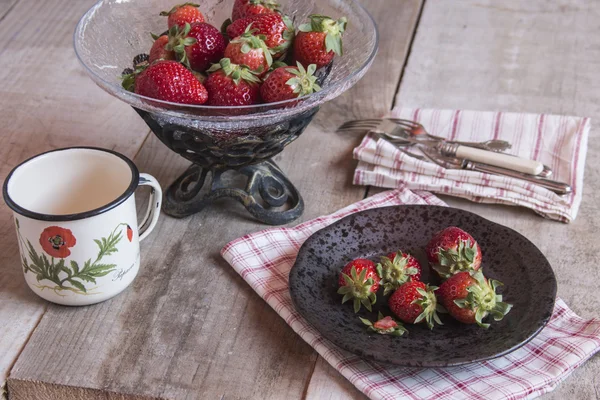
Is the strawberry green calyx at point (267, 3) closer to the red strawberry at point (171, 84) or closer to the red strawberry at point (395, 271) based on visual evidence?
the red strawberry at point (171, 84)

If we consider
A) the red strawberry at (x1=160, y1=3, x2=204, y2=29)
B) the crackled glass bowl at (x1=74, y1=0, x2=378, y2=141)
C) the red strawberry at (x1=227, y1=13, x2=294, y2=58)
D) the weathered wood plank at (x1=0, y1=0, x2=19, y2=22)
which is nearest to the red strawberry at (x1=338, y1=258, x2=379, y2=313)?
the crackled glass bowl at (x1=74, y1=0, x2=378, y2=141)

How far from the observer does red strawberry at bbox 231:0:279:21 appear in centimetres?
109

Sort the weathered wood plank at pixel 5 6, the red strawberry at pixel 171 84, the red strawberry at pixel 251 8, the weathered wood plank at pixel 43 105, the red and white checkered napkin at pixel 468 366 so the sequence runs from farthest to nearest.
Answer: the weathered wood plank at pixel 5 6, the weathered wood plank at pixel 43 105, the red strawberry at pixel 251 8, the red strawberry at pixel 171 84, the red and white checkered napkin at pixel 468 366

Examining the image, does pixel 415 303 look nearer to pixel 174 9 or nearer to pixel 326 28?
pixel 326 28

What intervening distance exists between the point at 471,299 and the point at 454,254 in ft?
0.23

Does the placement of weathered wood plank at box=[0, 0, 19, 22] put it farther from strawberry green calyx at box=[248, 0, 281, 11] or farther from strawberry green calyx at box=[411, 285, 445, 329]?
strawberry green calyx at box=[411, 285, 445, 329]

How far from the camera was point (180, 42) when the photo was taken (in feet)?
3.34

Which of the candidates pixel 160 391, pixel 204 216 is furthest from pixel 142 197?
pixel 160 391

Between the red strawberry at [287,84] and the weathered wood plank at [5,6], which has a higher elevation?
the red strawberry at [287,84]

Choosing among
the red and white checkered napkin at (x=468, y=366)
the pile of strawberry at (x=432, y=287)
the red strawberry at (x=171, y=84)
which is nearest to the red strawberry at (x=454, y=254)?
the pile of strawberry at (x=432, y=287)

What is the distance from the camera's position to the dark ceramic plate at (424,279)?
0.86 m

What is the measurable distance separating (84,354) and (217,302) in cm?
17

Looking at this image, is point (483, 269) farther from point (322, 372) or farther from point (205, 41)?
point (205, 41)

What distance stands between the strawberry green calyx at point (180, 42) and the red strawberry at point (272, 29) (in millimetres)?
65
